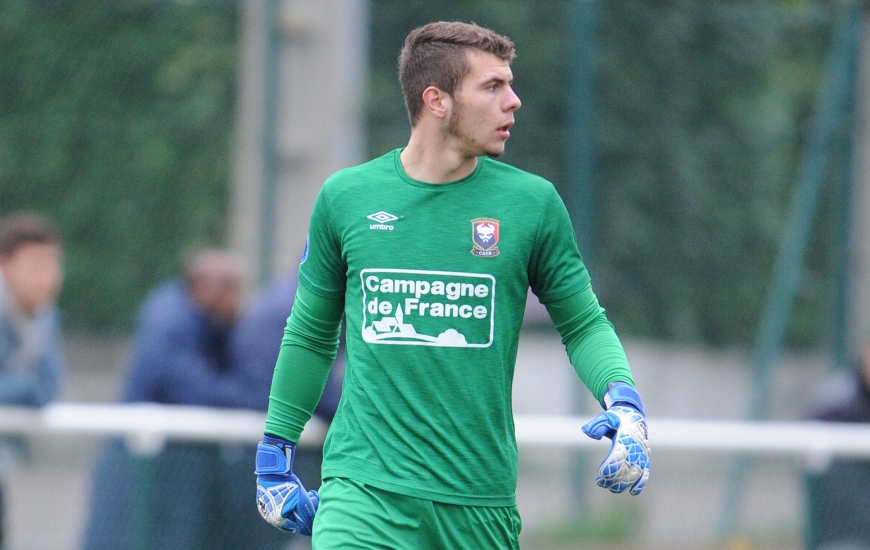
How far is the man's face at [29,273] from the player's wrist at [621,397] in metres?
3.25

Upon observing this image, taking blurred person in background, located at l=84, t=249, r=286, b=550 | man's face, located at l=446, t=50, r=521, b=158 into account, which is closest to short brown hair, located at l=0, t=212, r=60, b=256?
blurred person in background, located at l=84, t=249, r=286, b=550

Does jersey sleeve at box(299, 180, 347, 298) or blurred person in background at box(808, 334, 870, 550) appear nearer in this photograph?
jersey sleeve at box(299, 180, 347, 298)

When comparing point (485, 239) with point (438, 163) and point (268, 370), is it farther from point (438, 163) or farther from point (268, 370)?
point (268, 370)

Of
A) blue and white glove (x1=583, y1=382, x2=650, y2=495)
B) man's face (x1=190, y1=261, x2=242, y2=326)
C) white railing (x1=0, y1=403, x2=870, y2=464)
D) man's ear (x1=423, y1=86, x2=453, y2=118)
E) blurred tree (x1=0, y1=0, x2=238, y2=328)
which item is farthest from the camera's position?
blurred tree (x1=0, y1=0, x2=238, y2=328)

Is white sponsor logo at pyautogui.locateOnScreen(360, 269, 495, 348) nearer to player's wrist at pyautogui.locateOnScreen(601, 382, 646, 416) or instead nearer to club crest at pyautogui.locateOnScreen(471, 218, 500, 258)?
club crest at pyautogui.locateOnScreen(471, 218, 500, 258)

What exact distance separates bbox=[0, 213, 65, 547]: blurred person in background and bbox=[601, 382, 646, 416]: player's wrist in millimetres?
3263

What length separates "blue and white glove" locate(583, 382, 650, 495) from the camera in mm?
3146

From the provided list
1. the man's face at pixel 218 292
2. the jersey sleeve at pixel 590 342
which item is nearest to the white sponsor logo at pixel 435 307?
the jersey sleeve at pixel 590 342

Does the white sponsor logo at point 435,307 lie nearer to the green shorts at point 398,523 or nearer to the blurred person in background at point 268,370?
the green shorts at point 398,523

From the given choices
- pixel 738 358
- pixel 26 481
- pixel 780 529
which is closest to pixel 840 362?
pixel 738 358

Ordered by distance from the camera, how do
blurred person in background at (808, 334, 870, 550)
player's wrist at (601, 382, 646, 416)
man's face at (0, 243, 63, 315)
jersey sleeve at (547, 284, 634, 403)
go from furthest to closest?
1. blurred person in background at (808, 334, 870, 550)
2. man's face at (0, 243, 63, 315)
3. jersey sleeve at (547, 284, 634, 403)
4. player's wrist at (601, 382, 646, 416)

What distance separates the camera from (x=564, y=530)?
7891 millimetres

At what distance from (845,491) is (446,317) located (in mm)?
4010

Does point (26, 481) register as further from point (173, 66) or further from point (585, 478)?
point (585, 478)
